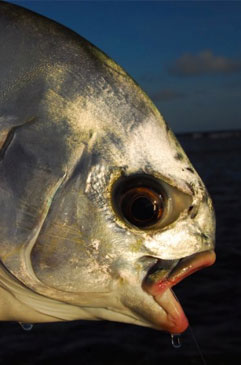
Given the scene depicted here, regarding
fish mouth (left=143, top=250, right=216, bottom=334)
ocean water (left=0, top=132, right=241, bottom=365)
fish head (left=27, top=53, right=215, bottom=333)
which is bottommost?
ocean water (left=0, top=132, right=241, bottom=365)

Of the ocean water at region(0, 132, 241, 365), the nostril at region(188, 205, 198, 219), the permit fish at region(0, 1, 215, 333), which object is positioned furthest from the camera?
the ocean water at region(0, 132, 241, 365)

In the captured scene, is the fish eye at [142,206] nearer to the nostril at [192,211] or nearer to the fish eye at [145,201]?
the fish eye at [145,201]

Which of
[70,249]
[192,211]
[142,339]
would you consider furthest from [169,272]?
[142,339]

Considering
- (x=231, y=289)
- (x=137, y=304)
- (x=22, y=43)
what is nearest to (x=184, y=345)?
(x=231, y=289)

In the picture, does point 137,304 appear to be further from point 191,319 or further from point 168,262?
point 191,319

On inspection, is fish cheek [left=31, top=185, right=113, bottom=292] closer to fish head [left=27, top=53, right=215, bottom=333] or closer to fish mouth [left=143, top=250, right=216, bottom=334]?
fish head [left=27, top=53, right=215, bottom=333]

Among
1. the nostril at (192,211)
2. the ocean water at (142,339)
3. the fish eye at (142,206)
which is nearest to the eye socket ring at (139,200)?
the fish eye at (142,206)

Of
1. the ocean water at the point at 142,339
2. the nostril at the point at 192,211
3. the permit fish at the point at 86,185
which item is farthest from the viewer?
the ocean water at the point at 142,339

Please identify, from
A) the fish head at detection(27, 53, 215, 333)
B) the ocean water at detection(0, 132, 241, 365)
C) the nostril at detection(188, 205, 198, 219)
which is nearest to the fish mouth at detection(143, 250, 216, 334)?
the fish head at detection(27, 53, 215, 333)

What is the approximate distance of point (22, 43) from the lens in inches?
73.5

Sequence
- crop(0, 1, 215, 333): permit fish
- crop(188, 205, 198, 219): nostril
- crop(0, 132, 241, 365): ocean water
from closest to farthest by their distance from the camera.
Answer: crop(0, 1, 215, 333): permit fish → crop(188, 205, 198, 219): nostril → crop(0, 132, 241, 365): ocean water

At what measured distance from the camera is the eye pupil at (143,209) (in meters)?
1.81

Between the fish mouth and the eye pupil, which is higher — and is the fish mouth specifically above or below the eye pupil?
below

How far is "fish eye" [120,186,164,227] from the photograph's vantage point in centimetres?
181
